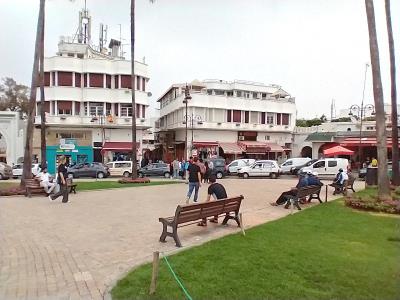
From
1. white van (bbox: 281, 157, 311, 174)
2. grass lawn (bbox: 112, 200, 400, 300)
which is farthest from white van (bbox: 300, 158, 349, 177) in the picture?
grass lawn (bbox: 112, 200, 400, 300)

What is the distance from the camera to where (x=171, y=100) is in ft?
203

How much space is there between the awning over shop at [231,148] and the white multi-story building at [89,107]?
959cm

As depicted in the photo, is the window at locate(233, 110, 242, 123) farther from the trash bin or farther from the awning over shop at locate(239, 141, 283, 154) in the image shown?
the trash bin

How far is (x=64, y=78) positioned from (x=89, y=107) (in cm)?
392

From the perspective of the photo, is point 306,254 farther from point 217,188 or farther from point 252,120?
point 252,120

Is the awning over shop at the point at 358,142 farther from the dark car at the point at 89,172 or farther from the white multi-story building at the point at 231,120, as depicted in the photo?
the dark car at the point at 89,172

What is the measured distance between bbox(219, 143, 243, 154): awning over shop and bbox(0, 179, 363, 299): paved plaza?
111ft

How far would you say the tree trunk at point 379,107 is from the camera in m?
15.6

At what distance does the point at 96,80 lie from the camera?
156 ft

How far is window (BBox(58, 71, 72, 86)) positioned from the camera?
4644 centimetres

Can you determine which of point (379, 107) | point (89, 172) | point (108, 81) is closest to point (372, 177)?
point (379, 107)

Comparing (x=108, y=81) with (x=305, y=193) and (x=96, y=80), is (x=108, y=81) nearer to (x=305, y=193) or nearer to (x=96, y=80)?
(x=96, y=80)

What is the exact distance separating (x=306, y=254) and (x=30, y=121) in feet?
59.0

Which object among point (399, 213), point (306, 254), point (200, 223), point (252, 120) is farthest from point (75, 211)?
point (252, 120)
